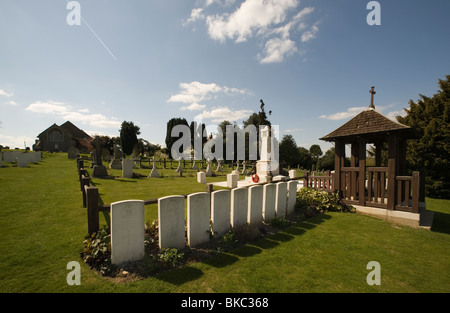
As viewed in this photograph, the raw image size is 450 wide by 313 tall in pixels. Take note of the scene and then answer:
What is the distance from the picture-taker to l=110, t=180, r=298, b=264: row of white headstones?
3.65 m

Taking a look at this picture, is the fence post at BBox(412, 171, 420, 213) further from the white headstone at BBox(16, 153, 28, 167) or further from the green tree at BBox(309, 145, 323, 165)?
the green tree at BBox(309, 145, 323, 165)

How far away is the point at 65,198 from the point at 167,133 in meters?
47.3

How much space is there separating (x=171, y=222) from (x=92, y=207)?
5.21 ft

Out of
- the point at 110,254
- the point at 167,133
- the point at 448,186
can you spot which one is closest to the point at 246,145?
the point at 167,133

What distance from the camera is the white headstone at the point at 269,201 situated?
610 cm

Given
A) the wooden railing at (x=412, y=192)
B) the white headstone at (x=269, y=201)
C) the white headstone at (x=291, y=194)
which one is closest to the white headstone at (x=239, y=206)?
the white headstone at (x=269, y=201)

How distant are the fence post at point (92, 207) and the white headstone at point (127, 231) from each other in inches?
23.3

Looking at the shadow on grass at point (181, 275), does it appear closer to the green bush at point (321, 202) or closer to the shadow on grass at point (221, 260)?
the shadow on grass at point (221, 260)

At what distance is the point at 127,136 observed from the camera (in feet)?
148

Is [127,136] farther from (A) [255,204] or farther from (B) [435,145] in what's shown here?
(B) [435,145]

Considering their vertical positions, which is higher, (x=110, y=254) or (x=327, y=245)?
(x=110, y=254)

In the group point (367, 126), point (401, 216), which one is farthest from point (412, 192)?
point (367, 126)
